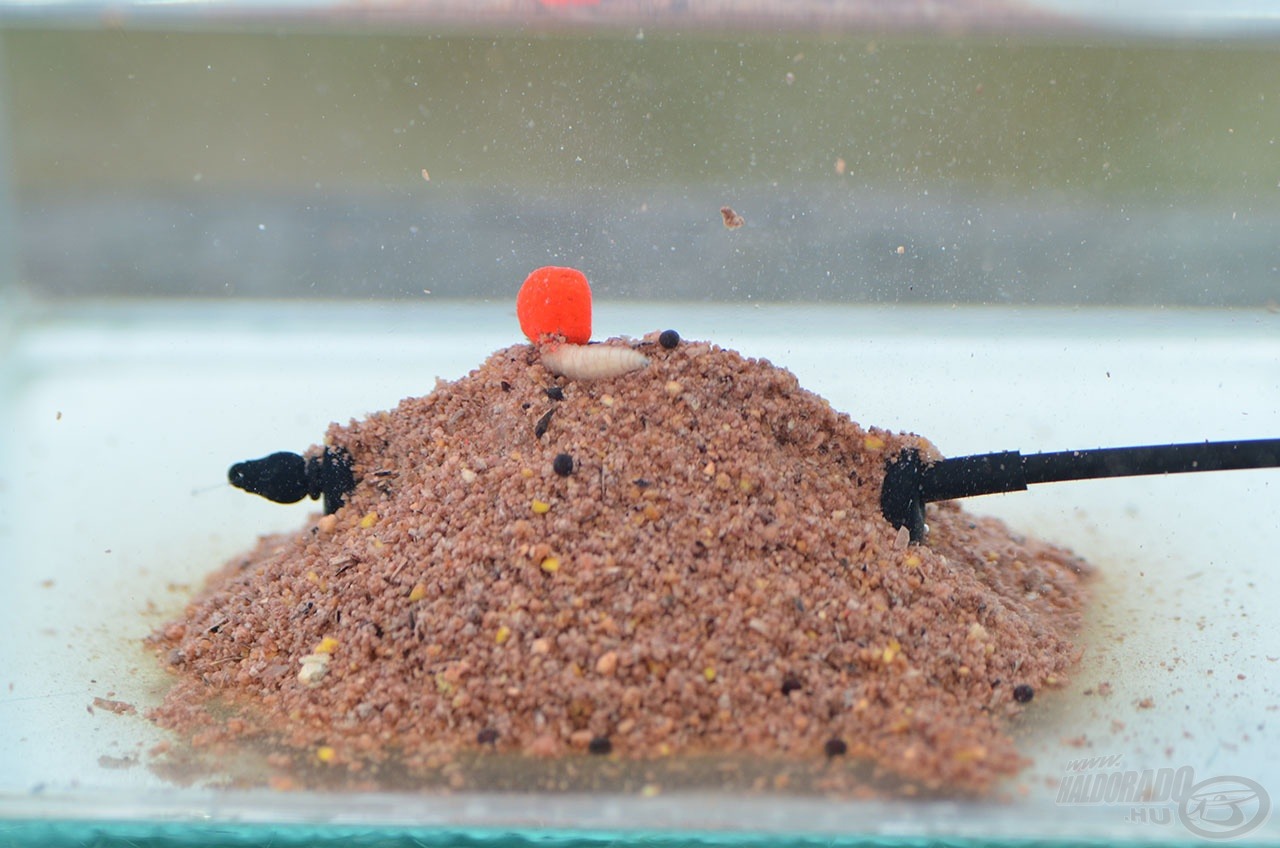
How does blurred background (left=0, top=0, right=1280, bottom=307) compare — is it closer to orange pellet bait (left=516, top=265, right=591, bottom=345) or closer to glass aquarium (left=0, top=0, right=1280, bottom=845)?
glass aquarium (left=0, top=0, right=1280, bottom=845)

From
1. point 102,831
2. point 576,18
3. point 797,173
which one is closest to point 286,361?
point 576,18

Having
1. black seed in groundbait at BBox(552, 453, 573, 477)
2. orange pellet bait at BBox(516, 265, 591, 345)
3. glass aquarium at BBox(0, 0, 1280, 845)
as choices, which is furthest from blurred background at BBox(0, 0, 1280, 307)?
black seed in groundbait at BBox(552, 453, 573, 477)

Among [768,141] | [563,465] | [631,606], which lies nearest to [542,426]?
[563,465]

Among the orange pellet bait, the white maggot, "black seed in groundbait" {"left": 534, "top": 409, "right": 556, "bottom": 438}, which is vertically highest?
the orange pellet bait

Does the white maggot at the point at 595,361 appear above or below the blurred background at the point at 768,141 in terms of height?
below

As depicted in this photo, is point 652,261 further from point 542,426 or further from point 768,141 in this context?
point 542,426

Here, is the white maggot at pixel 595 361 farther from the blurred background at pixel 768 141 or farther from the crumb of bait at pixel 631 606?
the blurred background at pixel 768 141

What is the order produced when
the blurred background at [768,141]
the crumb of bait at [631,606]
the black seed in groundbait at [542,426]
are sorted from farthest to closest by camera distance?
1. the blurred background at [768,141]
2. the black seed in groundbait at [542,426]
3. the crumb of bait at [631,606]

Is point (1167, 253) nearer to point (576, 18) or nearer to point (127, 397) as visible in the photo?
point (576, 18)

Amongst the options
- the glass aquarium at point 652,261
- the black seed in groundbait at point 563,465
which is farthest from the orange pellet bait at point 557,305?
the black seed in groundbait at point 563,465
